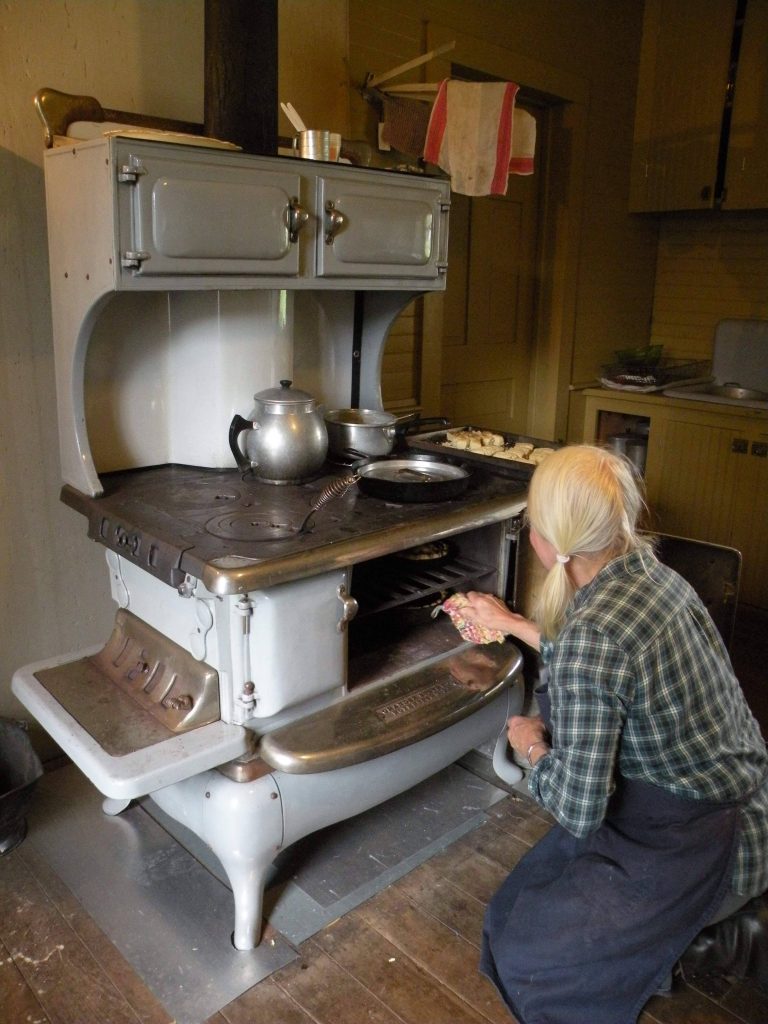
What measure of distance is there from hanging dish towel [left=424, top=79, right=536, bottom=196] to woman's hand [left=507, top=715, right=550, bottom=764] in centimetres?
152

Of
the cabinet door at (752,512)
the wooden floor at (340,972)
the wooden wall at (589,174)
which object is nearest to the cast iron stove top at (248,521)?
the wooden floor at (340,972)

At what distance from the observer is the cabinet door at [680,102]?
3457 mm

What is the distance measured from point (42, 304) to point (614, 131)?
273cm

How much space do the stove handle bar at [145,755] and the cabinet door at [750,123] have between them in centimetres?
309

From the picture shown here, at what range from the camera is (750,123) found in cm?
339

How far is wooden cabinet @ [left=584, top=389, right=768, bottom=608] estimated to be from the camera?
324 cm

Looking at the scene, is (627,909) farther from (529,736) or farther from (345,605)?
(345,605)

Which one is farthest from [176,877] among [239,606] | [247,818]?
[239,606]

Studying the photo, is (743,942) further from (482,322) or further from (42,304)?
(482,322)

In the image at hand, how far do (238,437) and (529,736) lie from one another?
904 mm

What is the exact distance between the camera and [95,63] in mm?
1821

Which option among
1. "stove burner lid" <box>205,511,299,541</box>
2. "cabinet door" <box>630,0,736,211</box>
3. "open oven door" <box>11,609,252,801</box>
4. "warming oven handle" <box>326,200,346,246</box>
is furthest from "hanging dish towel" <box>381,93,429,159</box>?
"cabinet door" <box>630,0,736,211</box>

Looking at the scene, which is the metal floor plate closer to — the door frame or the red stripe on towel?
Result: the door frame

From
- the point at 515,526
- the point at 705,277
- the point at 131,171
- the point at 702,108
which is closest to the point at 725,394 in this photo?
the point at 705,277
